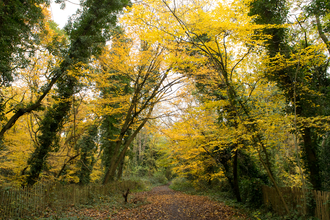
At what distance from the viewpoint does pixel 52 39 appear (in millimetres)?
7188

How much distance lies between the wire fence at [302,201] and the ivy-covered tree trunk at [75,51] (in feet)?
29.2

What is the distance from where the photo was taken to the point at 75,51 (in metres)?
7.33

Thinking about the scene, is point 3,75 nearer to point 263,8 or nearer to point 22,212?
point 22,212

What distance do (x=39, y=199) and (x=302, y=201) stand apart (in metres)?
7.73

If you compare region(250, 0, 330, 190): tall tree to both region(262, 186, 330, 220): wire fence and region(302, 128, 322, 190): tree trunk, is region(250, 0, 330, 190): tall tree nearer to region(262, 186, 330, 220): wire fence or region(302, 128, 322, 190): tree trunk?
region(302, 128, 322, 190): tree trunk

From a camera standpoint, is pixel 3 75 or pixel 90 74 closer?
pixel 3 75

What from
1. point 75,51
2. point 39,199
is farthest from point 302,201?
point 75,51

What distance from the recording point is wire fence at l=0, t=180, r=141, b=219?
461 centimetres

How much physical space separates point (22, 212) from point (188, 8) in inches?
289

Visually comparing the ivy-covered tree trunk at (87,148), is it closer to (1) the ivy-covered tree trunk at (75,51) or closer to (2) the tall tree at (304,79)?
(1) the ivy-covered tree trunk at (75,51)

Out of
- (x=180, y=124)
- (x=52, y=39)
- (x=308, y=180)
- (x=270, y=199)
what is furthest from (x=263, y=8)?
(x=52, y=39)

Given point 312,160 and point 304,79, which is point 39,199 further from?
point 304,79

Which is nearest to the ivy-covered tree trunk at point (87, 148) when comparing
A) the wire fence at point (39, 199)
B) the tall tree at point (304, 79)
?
the wire fence at point (39, 199)

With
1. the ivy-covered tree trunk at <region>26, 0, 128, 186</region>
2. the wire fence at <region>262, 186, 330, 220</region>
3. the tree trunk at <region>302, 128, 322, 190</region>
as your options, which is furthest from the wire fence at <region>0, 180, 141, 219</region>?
the tree trunk at <region>302, 128, 322, 190</region>
